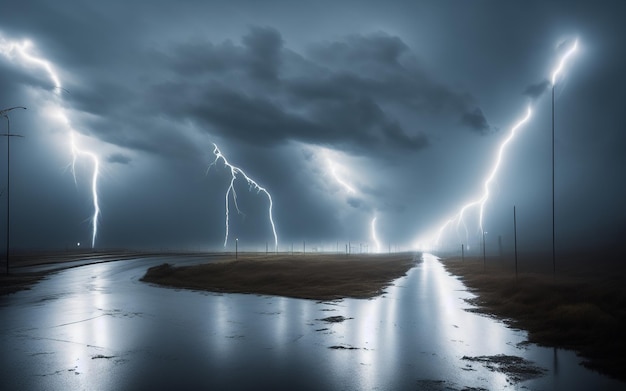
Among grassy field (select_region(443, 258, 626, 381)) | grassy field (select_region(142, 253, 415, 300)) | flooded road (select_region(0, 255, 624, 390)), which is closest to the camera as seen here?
flooded road (select_region(0, 255, 624, 390))

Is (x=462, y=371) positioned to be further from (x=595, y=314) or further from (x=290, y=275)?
(x=290, y=275)

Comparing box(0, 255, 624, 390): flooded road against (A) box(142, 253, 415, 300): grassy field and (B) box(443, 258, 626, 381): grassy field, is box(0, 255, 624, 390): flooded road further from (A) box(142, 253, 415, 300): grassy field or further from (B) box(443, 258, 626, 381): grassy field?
(A) box(142, 253, 415, 300): grassy field

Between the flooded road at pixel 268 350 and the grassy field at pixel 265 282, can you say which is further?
the grassy field at pixel 265 282

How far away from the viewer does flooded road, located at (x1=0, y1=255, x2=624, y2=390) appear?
1102cm

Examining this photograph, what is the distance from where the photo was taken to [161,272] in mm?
55438

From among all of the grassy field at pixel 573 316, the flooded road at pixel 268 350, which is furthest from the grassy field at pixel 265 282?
the grassy field at pixel 573 316

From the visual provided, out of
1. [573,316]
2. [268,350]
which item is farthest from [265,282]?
[573,316]

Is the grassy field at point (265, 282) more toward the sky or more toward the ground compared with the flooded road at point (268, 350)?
more toward the ground

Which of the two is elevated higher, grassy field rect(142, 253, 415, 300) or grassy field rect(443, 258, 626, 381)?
grassy field rect(443, 258, 626, 381)

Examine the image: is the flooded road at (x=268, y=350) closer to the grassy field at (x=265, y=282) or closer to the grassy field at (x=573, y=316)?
the grassy field at (x=573, y=316)

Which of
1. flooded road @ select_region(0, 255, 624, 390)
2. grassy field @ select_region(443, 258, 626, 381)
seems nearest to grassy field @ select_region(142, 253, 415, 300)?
flooded road @ select_region(0, 255, 624, 390)

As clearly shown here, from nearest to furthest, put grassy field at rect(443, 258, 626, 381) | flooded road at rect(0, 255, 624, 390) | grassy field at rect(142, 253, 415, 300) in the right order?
flooded road at rect(0, 255, 624, 390)
grassy field at rect(443, 258, 626, 381)
grassy field at rect(142, 253, 415, 300)

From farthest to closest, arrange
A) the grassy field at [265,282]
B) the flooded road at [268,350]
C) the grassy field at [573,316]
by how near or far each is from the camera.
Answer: the grassy field at [265,282] → the grassy field at [573,316] → the flooded road at [268,350]

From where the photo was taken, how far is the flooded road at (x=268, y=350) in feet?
36.1
